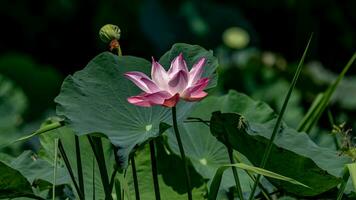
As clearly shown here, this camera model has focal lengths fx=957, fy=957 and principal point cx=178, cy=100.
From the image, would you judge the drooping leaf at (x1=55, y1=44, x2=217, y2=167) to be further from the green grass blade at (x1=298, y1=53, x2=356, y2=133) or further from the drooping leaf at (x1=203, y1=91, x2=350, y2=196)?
the green grass blade at (x1=298, y1=53, x2=356, y2=133)

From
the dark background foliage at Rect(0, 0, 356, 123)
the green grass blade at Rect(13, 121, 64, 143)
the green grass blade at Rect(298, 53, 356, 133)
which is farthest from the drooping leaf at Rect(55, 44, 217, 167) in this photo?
the dark background foliage at Rect(0, 0, 356, 123)

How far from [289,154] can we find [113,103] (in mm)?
199

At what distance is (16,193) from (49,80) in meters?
3.04

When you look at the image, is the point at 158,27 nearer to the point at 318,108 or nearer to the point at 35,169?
the point at 318,108

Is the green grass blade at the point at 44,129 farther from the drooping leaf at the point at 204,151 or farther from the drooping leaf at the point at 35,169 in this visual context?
the drooping leaf at the point at 204,151

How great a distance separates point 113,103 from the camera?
1.02 meters

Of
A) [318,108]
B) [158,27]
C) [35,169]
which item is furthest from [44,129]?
[158,27]

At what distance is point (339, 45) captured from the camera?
4.50 metres

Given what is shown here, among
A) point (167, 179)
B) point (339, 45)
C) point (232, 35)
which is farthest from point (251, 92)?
point (167, 179)

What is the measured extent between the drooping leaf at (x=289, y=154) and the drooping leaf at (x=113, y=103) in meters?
0.05

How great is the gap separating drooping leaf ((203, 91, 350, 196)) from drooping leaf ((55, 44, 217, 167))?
0.17ft

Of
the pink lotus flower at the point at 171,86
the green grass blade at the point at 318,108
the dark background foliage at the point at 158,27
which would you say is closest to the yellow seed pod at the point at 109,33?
the pink lotus flower at the point at 171,86

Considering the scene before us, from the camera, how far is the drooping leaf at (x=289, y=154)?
950 mm

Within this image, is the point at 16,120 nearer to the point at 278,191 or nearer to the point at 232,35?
the point at 232,35
